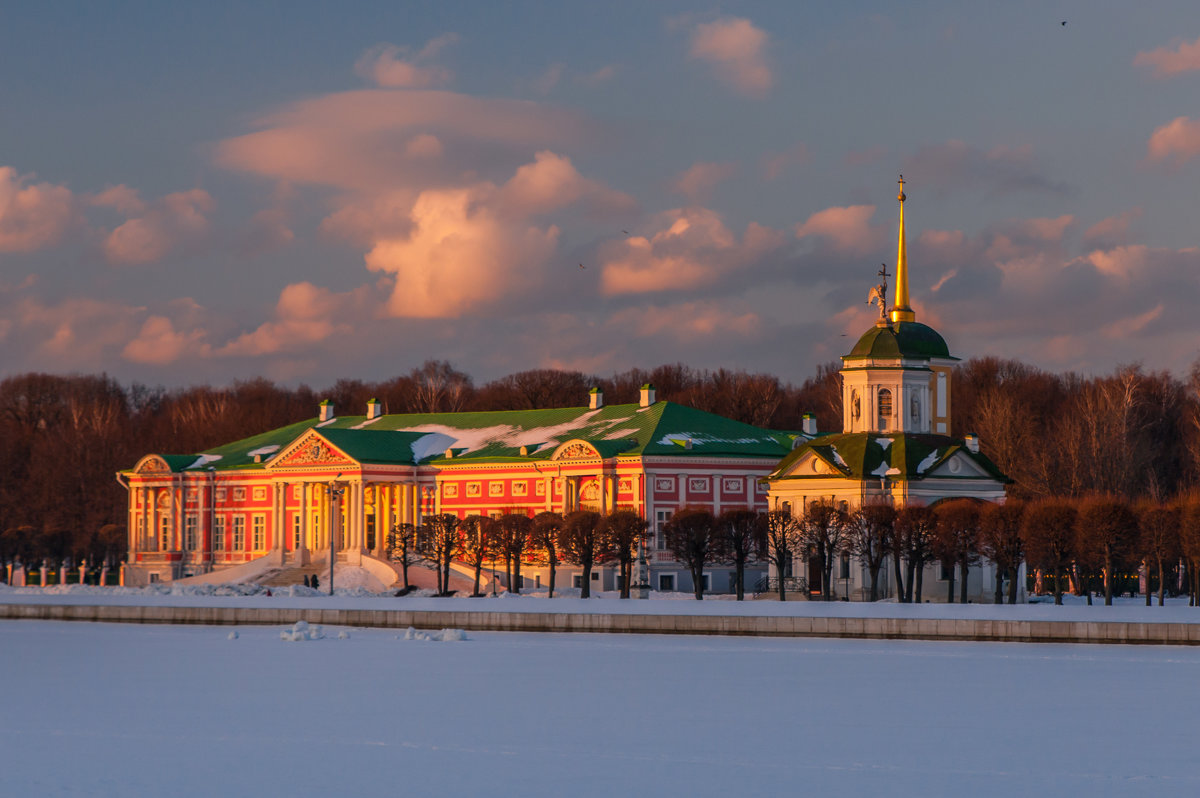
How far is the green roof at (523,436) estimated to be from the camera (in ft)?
267

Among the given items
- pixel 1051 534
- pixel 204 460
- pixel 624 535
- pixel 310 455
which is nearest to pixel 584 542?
pixel 624 535

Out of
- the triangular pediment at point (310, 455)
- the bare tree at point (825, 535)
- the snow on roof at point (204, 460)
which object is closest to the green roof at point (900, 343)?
the bare tree at point (825, 535)

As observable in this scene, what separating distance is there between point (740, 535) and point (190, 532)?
37578mm

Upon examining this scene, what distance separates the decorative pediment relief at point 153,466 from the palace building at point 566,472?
0.39 feet

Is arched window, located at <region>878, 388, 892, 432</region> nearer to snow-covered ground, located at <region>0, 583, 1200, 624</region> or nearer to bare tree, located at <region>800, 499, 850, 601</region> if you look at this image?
bare tree, located at <region>800, 499, 850, 601</region>

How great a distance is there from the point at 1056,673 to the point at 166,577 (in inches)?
2660

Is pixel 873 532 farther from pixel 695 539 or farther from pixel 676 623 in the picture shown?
pixel 676 623

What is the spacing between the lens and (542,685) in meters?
34.8

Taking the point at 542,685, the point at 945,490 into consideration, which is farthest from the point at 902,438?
the point at 542,685

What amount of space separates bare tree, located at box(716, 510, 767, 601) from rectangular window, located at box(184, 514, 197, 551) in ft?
118

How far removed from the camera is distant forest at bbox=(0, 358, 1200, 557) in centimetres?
8650

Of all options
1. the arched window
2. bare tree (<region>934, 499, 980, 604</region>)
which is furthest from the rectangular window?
bare tree (<region>934, 499, 980, 604</region>)

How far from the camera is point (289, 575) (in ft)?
286

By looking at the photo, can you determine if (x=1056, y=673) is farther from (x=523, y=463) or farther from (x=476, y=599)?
(x=523, y=463)
